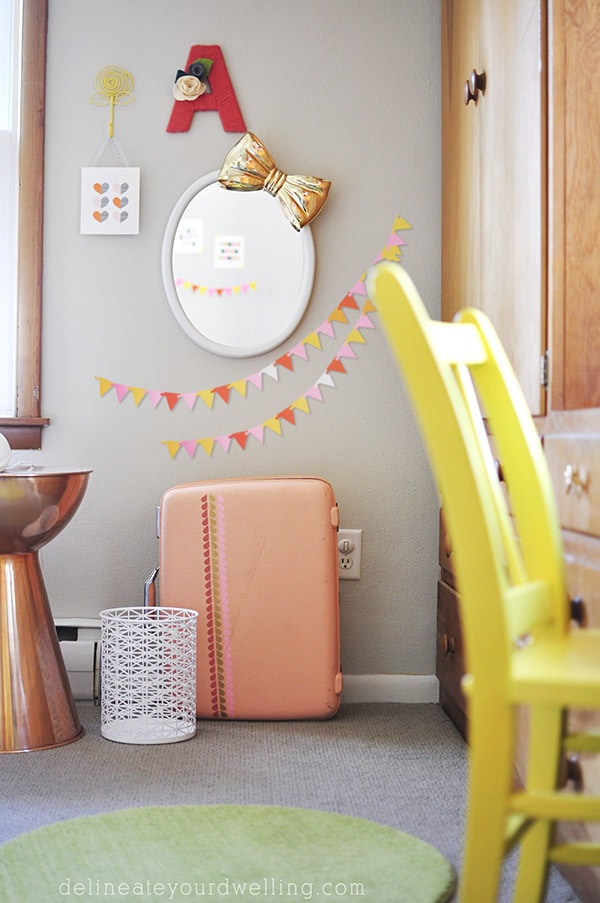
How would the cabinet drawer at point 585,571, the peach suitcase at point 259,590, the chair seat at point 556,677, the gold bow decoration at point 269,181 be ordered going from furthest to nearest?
the gold bow decoration at point 269,181 → the peach suitcase at point 259,590 → the cabinet drawer at point 585,571 → the chair seat at point 556,677

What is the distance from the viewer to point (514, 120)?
5.79 ft

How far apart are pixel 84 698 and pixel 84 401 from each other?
0.77 m

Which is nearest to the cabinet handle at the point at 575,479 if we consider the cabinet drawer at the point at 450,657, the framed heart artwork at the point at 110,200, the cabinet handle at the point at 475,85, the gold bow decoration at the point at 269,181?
the cabinet drawer at the point at 450,657

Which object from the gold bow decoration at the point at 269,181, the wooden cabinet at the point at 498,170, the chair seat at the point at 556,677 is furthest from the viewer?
the gold bow decoration at the point at 269,181

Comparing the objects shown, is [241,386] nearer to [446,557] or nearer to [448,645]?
[446,557]

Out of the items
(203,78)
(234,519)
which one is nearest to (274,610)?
(234,519)

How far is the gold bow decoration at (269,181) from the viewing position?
2.48 metres

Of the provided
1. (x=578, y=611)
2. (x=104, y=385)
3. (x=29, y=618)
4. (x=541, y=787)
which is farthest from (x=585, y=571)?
(x=104, y=385)

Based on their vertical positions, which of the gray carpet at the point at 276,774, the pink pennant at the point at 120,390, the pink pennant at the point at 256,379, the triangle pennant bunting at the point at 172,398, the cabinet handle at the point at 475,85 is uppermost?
the cabinet handle at the point at 475,85

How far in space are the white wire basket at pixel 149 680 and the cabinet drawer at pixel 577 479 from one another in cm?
107

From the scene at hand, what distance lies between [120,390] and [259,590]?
2.16 ft

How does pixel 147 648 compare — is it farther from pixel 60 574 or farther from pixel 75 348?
pixel 75 348

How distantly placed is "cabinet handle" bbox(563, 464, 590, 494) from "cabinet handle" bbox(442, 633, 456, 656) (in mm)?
936

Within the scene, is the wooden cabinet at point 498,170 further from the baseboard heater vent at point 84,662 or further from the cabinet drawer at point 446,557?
the baseboard heater vent at point 84,662
